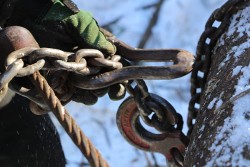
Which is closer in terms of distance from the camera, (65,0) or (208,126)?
(208,126)

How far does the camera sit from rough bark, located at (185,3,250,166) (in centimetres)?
92

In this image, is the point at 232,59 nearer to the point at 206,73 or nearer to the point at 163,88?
the point at 206,73

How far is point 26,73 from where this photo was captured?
101cm

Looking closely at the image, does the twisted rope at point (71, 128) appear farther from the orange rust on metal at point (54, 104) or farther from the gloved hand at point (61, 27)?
the gloved hand at point (61, 27)

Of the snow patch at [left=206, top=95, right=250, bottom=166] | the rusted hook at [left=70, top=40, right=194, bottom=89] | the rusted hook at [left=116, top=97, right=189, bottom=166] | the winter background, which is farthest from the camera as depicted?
the winter background

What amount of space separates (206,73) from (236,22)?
0.37 feet

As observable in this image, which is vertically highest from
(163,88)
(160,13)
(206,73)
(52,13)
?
(160,13)

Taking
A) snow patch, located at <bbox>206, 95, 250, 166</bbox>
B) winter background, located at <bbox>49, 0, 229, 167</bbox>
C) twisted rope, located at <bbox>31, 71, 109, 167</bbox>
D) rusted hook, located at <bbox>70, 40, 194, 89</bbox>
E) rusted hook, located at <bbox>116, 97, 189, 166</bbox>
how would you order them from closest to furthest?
1. snow patch, located at <bbox>206, 95, 250, 166</bbox>
2. twisted rope, located at <bbox>31, 71, 109, 167</bbox>
3. rusted hook, located at <bbox>70, 40, 194, 89</bbox>
4. rusted hook, located at <bbox>116, 97, 189, 166</bbox>
5. winter background, located at <bbox>49, 0, 229, 167</bbox>

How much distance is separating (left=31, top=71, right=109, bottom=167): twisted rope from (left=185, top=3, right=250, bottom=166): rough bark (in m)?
0.13

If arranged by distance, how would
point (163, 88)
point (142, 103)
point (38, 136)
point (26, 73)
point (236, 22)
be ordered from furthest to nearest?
1. point (163, 88)
2. point (38, 136)
3. point (142, 103)
4. point (236, 22)
5. point (26, 73)

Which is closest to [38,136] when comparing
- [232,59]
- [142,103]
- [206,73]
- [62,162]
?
[62,162]

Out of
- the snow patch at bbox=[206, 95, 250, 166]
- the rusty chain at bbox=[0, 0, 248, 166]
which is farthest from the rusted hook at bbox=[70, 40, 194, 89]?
the snow patch at bbox=[206, 95, 250, 166]

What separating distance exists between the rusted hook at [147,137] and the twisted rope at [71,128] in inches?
11.7

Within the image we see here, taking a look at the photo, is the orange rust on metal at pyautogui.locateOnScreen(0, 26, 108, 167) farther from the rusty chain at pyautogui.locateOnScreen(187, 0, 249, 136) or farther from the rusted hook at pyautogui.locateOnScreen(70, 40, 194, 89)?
the rusty chain at pyautogui.locateOnScreen(187, 0, 249, 136)
